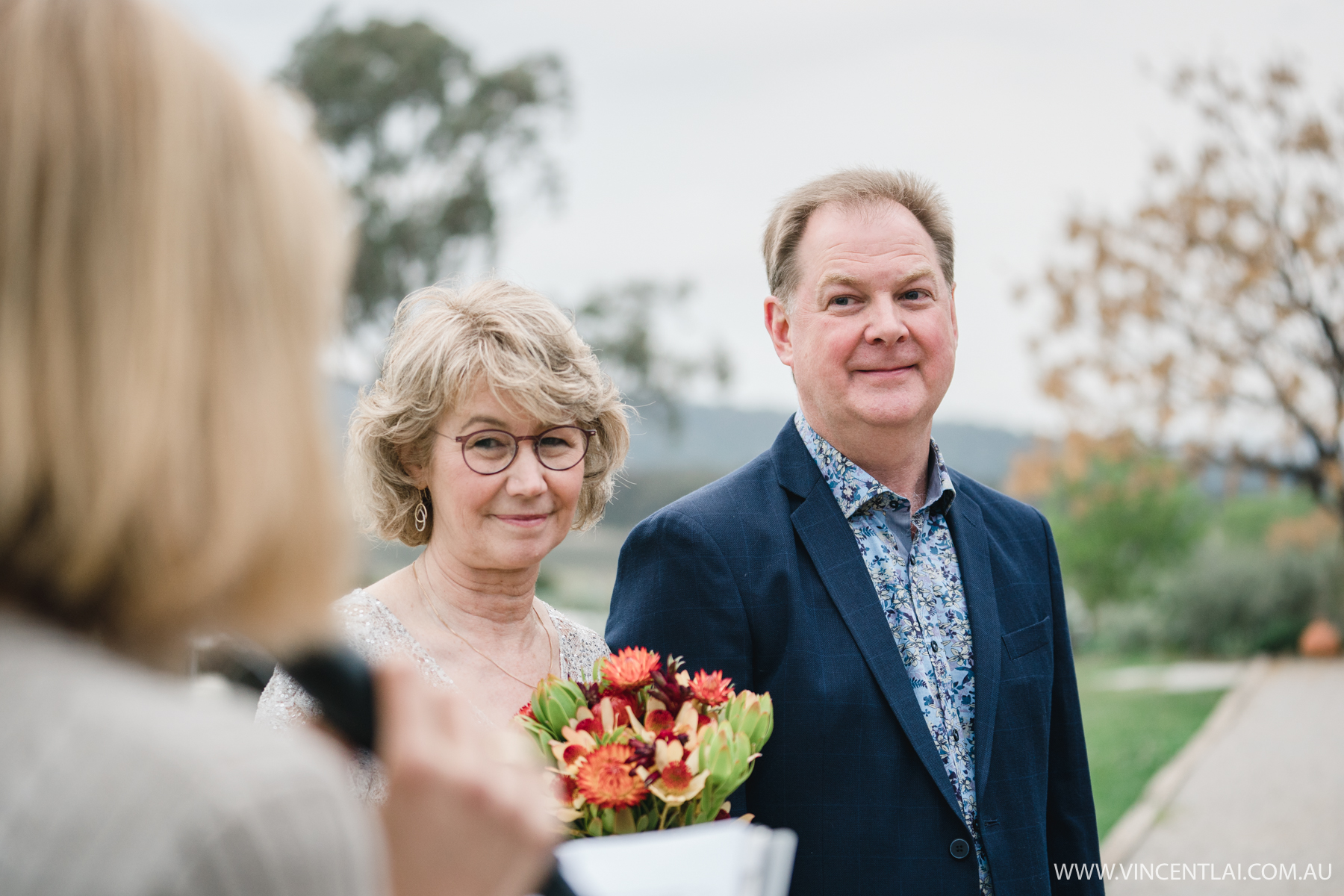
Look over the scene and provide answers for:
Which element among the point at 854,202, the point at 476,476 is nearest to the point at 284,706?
the point at 476,476

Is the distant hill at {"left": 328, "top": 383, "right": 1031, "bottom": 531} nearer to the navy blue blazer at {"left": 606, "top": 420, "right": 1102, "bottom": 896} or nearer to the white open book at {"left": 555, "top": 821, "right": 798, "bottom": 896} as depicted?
the navy blue blazer at {"left": 606, "top": 420, "right": 1102, "bottom": 896}

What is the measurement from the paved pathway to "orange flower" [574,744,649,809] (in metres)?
7.20

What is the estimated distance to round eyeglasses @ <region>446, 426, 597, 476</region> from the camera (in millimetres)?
2730

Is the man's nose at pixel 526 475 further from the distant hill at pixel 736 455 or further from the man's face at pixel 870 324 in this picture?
the distant hill at pixel 736 455

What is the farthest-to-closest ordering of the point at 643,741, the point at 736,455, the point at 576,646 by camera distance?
the point at 736,455
the point at 576,646
the point at 643,741

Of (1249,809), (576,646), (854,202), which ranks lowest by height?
(1249,809)

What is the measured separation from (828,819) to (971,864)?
13.6 inches

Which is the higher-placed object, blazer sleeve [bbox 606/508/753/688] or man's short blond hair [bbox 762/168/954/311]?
man's short blond hair [bbox 762/168/954/311]

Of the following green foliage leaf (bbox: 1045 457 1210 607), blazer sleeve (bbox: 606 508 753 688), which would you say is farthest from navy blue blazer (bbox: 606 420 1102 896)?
green foliage leaf (bbox: 1045 457 1210 607)

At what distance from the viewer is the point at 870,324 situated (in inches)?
108

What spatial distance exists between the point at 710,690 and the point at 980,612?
0.99 metres

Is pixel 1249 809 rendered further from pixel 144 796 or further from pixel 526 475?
pixel 144 796

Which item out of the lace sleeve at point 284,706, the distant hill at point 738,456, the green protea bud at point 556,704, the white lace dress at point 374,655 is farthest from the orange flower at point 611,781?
the distant hill at point 738,456

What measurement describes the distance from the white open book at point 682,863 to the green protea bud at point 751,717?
70cm
